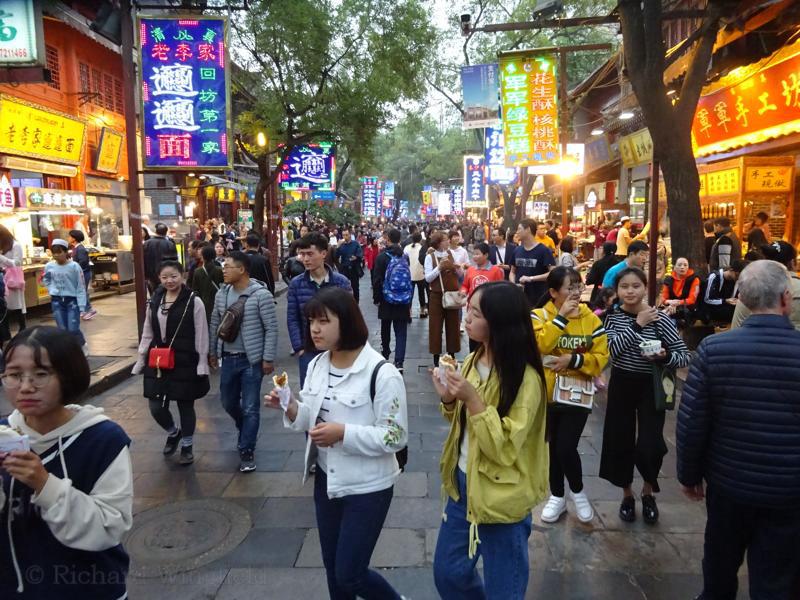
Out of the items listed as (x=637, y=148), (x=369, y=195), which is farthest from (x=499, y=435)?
(x=369, y=195)

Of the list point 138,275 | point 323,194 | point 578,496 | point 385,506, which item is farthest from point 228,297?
point 323,194

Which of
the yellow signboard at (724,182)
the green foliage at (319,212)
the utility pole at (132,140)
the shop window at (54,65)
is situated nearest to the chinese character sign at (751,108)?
the yellow signboard at (724,182)

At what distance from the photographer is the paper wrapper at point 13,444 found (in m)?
1.57

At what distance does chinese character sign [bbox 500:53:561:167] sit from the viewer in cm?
1206

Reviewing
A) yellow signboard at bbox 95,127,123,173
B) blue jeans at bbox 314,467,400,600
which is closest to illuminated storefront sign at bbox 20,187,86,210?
yellow signboard at bbox 95,127,123,173

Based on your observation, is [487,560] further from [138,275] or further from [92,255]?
[92,255]

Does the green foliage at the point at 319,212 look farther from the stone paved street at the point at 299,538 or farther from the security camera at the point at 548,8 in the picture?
the stone paved street at the point at 299,538

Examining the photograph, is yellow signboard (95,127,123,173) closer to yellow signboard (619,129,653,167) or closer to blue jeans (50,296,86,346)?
blue jeans (50,296,86,346)

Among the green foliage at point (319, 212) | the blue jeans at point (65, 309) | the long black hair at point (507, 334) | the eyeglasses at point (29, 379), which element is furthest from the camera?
the green foliage at point (319, 212)

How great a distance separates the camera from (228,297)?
4.82m

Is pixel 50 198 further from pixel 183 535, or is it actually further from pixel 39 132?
pixel 183 535

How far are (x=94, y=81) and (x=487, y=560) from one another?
19.1 meters

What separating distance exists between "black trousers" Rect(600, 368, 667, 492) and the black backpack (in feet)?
9.68

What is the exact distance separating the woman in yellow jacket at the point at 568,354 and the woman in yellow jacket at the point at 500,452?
1.25 meters
